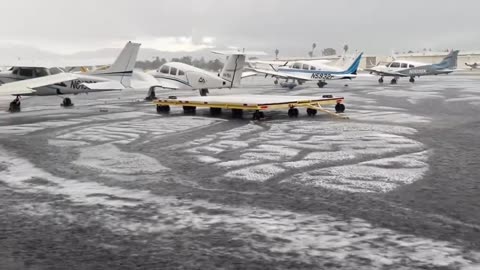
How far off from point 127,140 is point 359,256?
8567 mm

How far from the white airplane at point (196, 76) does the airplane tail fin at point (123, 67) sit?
2.37m

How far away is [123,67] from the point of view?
2333 cm

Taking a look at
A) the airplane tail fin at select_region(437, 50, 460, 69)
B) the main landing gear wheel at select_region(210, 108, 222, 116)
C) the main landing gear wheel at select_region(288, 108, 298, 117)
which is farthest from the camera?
the airplane tail fin at select_region(437, 50, 460, 69)

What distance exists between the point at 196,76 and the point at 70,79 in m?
7.47

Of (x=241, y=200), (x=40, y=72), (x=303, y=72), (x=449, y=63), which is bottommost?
(x=241, y=200)

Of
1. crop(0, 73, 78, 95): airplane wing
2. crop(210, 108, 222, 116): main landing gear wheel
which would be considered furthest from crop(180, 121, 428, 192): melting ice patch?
crop(0, 73, 78, 95): airplane wing

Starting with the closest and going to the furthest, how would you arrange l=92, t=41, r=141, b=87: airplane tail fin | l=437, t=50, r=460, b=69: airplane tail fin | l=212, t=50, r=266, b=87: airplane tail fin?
l=92, t=41, r=141, b=87: airplane tail fin < l=212, t=50, r=266, b=87: airplane tail fin < l=437, t=50, r=460, b=69: airplane tail fin

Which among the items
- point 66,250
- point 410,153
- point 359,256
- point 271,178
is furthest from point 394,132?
point 66,250

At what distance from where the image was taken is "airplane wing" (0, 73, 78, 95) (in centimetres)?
1836

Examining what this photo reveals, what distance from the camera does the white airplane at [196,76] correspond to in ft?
86.5

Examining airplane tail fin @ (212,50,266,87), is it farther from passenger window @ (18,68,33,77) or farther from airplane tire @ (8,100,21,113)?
airplane tire @ (8,100,21,113)

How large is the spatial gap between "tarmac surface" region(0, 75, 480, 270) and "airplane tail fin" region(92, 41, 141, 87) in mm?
10183

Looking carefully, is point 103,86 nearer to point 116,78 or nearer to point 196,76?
point 116,78

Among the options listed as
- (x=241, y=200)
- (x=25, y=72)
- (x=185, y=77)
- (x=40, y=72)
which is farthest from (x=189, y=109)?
(x=241, y=200)
